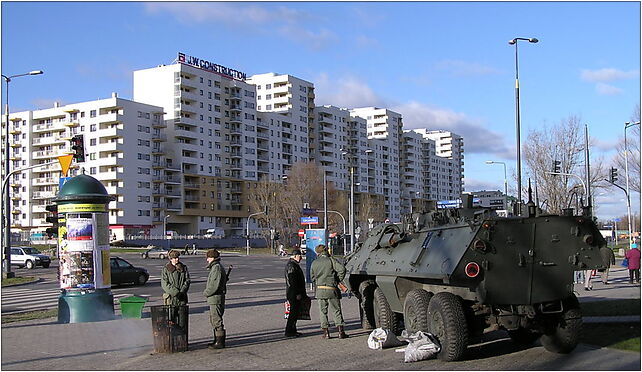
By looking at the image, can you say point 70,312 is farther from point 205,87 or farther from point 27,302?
point 205,87

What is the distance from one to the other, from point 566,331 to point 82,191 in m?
11.4

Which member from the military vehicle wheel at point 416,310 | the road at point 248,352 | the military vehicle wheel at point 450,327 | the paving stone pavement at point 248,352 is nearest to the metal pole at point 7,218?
the road at point 248,352

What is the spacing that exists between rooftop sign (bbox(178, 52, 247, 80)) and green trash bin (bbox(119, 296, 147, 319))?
9102 cm

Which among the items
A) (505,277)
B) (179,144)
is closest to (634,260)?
(505,277)

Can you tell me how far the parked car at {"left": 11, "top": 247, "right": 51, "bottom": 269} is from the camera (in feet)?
176

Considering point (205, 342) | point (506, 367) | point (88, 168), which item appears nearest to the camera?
point (506, 367)

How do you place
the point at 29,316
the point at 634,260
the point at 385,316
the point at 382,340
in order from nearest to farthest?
the point at 382,340, the point at 385,316, the point at 29,316, the point at 634,260

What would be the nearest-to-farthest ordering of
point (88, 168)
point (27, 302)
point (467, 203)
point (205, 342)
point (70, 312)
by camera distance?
point (467, 203), point (205, 342), point (70, 312), point (27, 302), point (88, 168)

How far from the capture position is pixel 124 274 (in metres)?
31.8

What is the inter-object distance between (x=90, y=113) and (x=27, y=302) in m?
80.7

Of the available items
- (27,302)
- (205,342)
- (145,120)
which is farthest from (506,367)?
(145,120)

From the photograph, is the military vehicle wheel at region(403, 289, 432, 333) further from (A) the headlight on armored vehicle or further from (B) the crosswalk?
(B) the crosswalk

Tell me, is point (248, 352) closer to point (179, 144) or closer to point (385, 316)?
point (385, 316)

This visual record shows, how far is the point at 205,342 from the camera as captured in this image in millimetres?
13352
